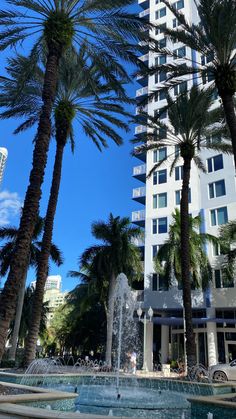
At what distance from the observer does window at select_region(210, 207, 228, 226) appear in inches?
1335

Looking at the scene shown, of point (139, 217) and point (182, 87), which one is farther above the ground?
point (182, 87)

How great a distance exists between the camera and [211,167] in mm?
36719

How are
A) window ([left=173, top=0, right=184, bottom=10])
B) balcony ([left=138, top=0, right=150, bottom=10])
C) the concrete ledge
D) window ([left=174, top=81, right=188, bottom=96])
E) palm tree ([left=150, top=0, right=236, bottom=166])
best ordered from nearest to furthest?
the concrete ledge
palm tree ([left=150, top=0, right=236, bottom=166])
window ([left=174, top=81, right=188, bottom=96])
window ([left=173, top=0, right=184, bottom=10])
balcony ([left=138, top=0, right=150, bottom=10])

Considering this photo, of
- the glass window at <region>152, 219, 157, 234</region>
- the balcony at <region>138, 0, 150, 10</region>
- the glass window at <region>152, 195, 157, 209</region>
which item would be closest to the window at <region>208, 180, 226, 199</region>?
the glass window at <region>152, 195, 157, 209</region>

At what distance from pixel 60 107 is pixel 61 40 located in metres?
5.96

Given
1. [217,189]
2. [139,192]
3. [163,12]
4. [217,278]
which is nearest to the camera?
[217,278]

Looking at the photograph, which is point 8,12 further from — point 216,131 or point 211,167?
point 211,167

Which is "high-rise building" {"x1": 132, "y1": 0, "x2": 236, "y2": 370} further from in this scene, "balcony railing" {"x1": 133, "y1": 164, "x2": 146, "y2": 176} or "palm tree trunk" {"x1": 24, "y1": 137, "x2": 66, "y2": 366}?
"palm tree trunk" {"x1": 24, "y1": 137, "x2": 66, "y2": 366}

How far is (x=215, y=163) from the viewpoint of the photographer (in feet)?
120

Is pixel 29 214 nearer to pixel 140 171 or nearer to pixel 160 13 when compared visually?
pixel 140 171

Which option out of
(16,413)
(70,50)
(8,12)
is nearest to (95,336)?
(70,50)

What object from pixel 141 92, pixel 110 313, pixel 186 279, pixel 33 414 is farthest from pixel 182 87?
pixel 33 414

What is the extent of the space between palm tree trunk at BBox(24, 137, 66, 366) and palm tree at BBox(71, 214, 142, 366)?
13.5m

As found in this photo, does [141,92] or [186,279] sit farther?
[141,92]
